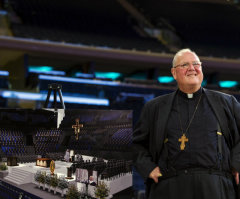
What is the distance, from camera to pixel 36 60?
10.5 metres

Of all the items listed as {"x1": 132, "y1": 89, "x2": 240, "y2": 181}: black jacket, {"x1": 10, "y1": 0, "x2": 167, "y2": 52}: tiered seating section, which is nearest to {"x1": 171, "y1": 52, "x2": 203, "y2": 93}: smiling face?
{"x1": 132, "y1": 89, "x2": 240, "y2": 181}: black jacket

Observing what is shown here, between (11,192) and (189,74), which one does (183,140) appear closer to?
(189,74)

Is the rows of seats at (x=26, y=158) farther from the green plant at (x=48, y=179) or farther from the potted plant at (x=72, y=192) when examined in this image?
the potted plant at (x=72, y=192)

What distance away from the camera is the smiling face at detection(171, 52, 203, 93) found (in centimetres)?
153

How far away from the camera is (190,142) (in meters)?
1.50

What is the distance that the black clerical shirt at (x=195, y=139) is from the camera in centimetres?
147

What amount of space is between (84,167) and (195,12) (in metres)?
12.8

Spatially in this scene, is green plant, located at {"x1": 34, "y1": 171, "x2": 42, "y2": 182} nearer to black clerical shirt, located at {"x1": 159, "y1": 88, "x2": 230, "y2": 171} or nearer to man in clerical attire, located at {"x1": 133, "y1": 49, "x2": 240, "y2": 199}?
man in clerical attire, located at {"x1": 133, "y1": 49, "x2": 240, "y2": 199}

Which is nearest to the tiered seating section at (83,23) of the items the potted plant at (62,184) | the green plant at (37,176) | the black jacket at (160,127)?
the green plant at (37,176)

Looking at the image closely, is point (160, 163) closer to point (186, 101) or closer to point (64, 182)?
point (186, 101)

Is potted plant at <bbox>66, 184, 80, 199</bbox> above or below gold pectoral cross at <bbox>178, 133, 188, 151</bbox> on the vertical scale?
below

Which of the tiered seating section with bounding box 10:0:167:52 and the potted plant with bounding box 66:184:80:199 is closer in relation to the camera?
the potted plant with bounding box 66:184:80:199

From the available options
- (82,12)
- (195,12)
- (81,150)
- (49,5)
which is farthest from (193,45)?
(81,150)

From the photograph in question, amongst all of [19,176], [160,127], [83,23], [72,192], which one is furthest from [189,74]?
[83,23]
